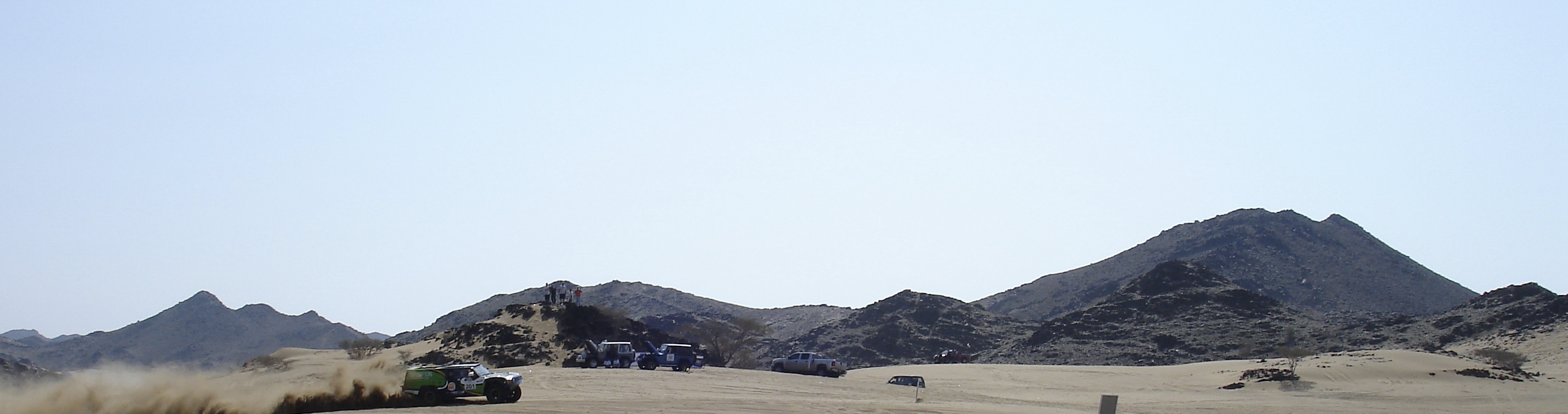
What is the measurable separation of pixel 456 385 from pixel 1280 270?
142 metres

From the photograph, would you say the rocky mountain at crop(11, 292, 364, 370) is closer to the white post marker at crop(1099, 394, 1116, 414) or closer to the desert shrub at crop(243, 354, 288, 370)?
the desert shrub at crop(243, 354, 288, 370)

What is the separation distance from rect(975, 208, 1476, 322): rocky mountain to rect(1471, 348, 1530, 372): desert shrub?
69211 mm

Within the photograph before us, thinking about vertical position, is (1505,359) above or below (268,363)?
below

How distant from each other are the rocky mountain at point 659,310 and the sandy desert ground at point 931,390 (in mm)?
75869

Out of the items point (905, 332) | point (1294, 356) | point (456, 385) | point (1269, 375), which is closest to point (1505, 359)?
point (1294, 356)

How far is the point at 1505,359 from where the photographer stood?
5284 cm

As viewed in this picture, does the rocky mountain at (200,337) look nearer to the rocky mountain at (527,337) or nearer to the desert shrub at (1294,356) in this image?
the rocky mountain at (527,337)

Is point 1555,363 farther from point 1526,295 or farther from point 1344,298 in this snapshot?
point 1344,298

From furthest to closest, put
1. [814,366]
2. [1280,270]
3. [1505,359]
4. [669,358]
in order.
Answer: [1280,270] → [1505,359] → [814,366] → [669,358]

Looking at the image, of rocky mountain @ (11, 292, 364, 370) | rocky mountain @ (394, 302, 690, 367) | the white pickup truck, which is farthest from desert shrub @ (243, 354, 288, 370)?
rocky mountain @ (11, 292, 364, 370)

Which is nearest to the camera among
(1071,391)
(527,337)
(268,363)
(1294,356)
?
(1071,391)

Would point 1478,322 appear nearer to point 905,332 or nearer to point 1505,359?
point 1505,359

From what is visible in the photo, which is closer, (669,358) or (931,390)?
(931,390)

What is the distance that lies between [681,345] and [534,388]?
48.4 feet
